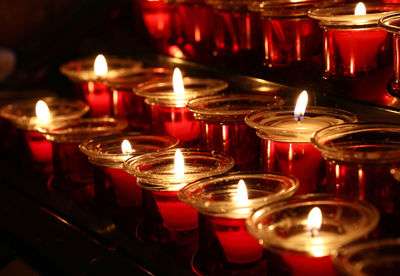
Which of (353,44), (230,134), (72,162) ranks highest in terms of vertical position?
(353,44)

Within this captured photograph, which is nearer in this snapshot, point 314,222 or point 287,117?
point 314,222

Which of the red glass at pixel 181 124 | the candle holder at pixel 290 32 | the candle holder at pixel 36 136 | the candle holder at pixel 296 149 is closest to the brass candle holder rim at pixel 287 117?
the candle holder at pixel 296 149

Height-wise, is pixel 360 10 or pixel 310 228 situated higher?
pixel 360 10

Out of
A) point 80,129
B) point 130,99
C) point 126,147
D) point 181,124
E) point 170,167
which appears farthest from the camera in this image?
point 130,99

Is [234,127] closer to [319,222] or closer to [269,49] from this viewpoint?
[269,49]

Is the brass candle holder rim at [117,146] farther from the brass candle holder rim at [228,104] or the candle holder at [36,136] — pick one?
the candle holder at [36,136]

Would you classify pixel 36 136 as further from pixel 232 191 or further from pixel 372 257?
pixel 372 257

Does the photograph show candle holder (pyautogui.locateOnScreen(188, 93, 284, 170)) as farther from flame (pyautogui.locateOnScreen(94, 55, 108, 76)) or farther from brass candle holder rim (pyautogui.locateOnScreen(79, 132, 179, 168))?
flame (pyautogui.locateOnScreen(94, 55, 108, 76))

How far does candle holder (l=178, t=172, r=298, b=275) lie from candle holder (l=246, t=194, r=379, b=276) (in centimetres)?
4

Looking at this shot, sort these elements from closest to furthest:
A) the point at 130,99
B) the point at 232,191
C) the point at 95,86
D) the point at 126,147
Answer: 1. the point at 232,191
2. the point at 126,147
3. the point at 130,99
4. the point at 95,86

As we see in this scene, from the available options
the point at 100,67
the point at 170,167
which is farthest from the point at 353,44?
the point at 100,67

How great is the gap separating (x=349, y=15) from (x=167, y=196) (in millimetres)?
468

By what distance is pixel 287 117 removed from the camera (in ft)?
4.28

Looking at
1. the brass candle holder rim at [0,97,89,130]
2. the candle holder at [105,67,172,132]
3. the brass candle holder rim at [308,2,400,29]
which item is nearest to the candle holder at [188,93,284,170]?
the brass candle holder rim at [308,2,400,29]
